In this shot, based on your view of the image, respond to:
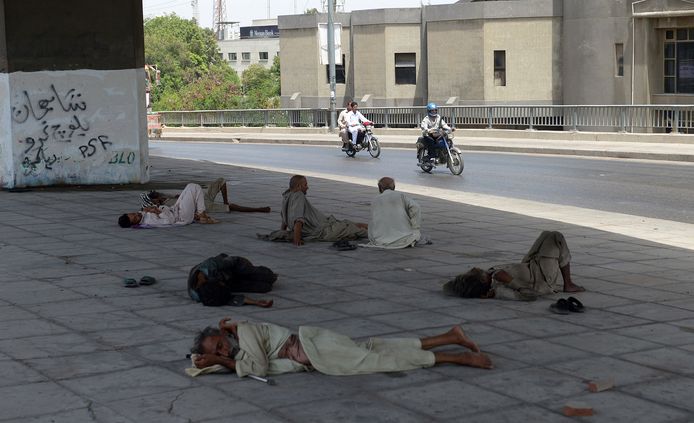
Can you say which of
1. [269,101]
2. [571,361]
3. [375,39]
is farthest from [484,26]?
[571,361]

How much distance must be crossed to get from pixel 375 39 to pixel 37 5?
33.0 metres

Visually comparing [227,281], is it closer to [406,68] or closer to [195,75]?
[406,68]

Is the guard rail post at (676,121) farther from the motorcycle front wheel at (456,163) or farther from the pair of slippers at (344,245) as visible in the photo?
the pair of slippers at (344,245)

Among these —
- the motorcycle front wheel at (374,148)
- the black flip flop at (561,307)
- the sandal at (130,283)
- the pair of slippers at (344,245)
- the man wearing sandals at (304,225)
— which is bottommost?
the black flip flop at (561,307)

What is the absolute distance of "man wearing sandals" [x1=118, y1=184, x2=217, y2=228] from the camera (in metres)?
15.6

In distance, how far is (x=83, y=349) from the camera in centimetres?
849

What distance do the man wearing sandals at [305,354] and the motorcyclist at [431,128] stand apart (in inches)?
702

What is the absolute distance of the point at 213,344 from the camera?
7648 millimetres

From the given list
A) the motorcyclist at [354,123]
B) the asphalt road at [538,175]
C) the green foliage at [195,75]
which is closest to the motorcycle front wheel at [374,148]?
the asphalt road at [538,175]

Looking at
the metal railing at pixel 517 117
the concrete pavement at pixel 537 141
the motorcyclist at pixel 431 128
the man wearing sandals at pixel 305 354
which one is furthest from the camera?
the metal railing at pixel 517 117

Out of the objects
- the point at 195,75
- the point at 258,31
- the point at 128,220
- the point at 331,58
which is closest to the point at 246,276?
the point at 128,220

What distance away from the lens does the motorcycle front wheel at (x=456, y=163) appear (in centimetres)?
2502

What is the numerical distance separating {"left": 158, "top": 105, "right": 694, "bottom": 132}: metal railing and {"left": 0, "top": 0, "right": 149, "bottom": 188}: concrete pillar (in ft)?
58.0

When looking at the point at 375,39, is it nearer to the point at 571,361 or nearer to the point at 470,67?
the point at 470,67
